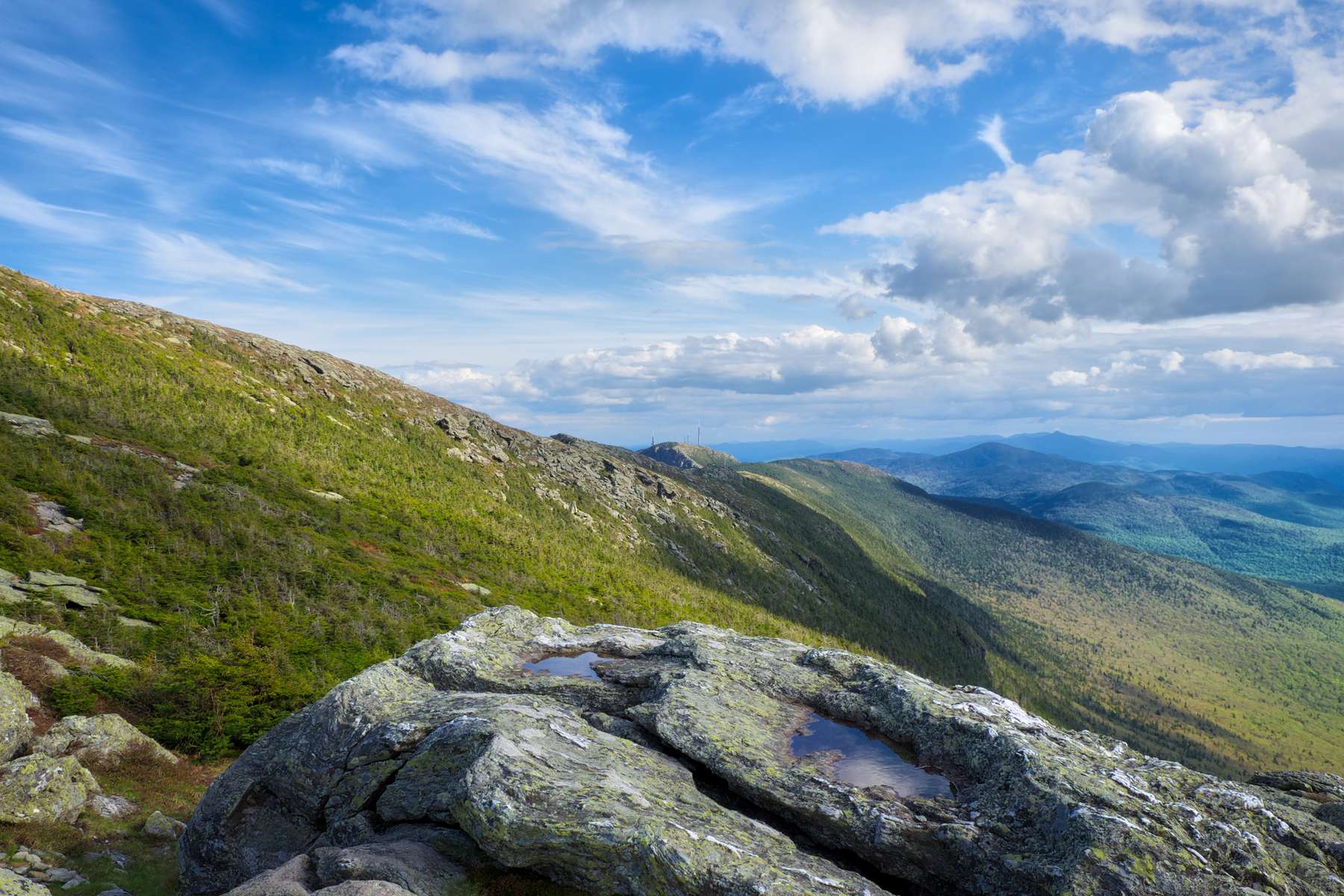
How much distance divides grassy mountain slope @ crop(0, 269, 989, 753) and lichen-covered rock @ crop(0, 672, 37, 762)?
8890mm

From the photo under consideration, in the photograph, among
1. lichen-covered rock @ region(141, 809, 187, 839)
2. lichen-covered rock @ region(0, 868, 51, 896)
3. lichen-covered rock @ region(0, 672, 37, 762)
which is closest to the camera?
lichen-covered rock @ region(0, 868, 51, 896)

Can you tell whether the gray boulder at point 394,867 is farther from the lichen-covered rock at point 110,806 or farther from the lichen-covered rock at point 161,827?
the lichen-covered rock at point 110,806

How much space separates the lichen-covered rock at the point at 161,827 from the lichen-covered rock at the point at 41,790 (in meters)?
2.48

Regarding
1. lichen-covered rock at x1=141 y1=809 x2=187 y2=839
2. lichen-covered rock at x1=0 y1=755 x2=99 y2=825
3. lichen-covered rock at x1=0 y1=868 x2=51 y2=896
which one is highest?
lichen-covered rock at x1=0 y1=868 x2=51 y2=896

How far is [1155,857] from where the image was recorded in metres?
14.0

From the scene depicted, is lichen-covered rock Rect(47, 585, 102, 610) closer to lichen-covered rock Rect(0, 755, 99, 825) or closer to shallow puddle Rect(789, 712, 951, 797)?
lichen-covered rock Rect(0, 755, 99, 825)

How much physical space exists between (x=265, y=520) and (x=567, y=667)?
74.0 meters

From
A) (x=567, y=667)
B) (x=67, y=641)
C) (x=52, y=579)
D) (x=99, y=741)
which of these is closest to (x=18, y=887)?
(x=99, y=741)

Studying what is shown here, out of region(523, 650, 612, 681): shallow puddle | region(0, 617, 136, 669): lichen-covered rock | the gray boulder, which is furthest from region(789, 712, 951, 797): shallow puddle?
region(0, 617, 136, 669): lichen-covered rock

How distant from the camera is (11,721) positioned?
2420cm

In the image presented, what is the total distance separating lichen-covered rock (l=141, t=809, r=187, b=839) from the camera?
2409cm

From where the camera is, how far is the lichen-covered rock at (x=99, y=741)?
26531 mm

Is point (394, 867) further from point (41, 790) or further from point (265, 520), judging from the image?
point (265, 520)

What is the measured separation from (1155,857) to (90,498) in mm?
86474
